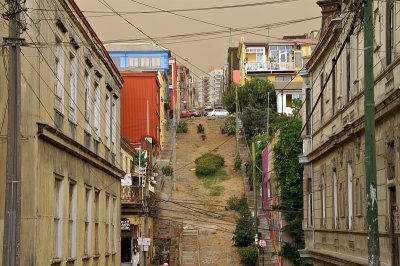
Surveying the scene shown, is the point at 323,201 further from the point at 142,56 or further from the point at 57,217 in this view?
the point at 142,56

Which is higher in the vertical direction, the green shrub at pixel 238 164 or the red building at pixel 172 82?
the red building at pixel 172 82

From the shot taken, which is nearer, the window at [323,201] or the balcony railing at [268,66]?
the window at [323,201]

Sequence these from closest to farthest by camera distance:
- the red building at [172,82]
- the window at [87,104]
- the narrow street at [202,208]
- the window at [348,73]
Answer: the window at [348,73] → the window at [87,104] → the narrow street at [202,208] → the red building at [172,82]

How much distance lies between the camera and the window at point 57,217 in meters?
23.0

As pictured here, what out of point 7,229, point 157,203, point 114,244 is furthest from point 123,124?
point 7,229

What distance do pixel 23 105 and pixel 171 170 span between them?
196 ft

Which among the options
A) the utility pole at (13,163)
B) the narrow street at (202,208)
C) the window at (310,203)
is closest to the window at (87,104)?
the window at (310,203)

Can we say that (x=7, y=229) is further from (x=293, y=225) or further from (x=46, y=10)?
(x=293, y=225)

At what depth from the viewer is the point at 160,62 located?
106m

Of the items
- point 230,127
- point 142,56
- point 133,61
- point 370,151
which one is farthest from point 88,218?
point 142,56

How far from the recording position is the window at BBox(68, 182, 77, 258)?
25484 millimetres

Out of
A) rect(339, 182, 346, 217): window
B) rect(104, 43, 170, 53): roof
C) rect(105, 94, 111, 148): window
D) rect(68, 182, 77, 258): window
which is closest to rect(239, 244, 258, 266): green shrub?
rect(105, 94, 111, 148): window

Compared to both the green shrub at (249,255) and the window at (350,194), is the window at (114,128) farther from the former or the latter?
the green shrub at (249,255)

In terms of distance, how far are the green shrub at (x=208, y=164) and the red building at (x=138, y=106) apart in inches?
280
